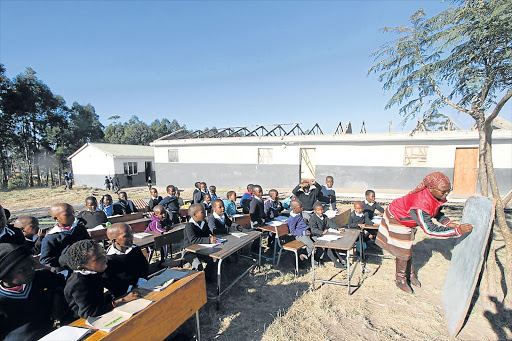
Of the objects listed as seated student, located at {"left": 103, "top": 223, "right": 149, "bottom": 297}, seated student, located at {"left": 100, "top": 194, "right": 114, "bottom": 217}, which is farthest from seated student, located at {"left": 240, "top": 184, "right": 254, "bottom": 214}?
seated student, located at {"left": 103, "top": 223, "right": 149, "bottom": 297}

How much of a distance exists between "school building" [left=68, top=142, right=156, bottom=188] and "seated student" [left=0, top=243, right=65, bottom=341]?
21.2m

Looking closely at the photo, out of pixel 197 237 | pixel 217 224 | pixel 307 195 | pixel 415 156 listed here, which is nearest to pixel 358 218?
pixel 307 195

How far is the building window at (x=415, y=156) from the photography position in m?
12.5

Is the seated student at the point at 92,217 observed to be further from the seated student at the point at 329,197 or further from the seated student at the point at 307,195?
the seated student at the point at 329,197

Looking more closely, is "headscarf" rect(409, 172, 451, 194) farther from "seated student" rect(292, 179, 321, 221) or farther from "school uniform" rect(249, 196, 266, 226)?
"school uniform" rect(249, 196, 266, 226)

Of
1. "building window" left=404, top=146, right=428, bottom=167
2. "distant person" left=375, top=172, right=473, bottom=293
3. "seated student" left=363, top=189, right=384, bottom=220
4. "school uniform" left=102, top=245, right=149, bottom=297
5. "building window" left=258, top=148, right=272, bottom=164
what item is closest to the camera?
"school uniform" left=102, top=245, right=149, bottom=297

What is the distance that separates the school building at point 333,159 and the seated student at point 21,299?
1345cm

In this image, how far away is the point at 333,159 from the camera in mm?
14109

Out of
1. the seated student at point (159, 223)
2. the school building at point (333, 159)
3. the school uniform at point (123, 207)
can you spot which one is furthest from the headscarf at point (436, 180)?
the school building at point (333, 159)

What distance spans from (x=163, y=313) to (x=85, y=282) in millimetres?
722

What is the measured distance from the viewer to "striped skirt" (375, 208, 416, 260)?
Result: 3.82 meters

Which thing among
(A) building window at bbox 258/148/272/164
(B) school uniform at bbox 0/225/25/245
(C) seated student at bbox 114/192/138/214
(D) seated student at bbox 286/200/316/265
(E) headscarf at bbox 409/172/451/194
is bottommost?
(D) seated student at bbox 286/200/316/265

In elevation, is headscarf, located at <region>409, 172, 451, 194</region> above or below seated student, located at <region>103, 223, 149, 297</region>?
above

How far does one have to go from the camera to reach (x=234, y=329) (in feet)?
10.4
